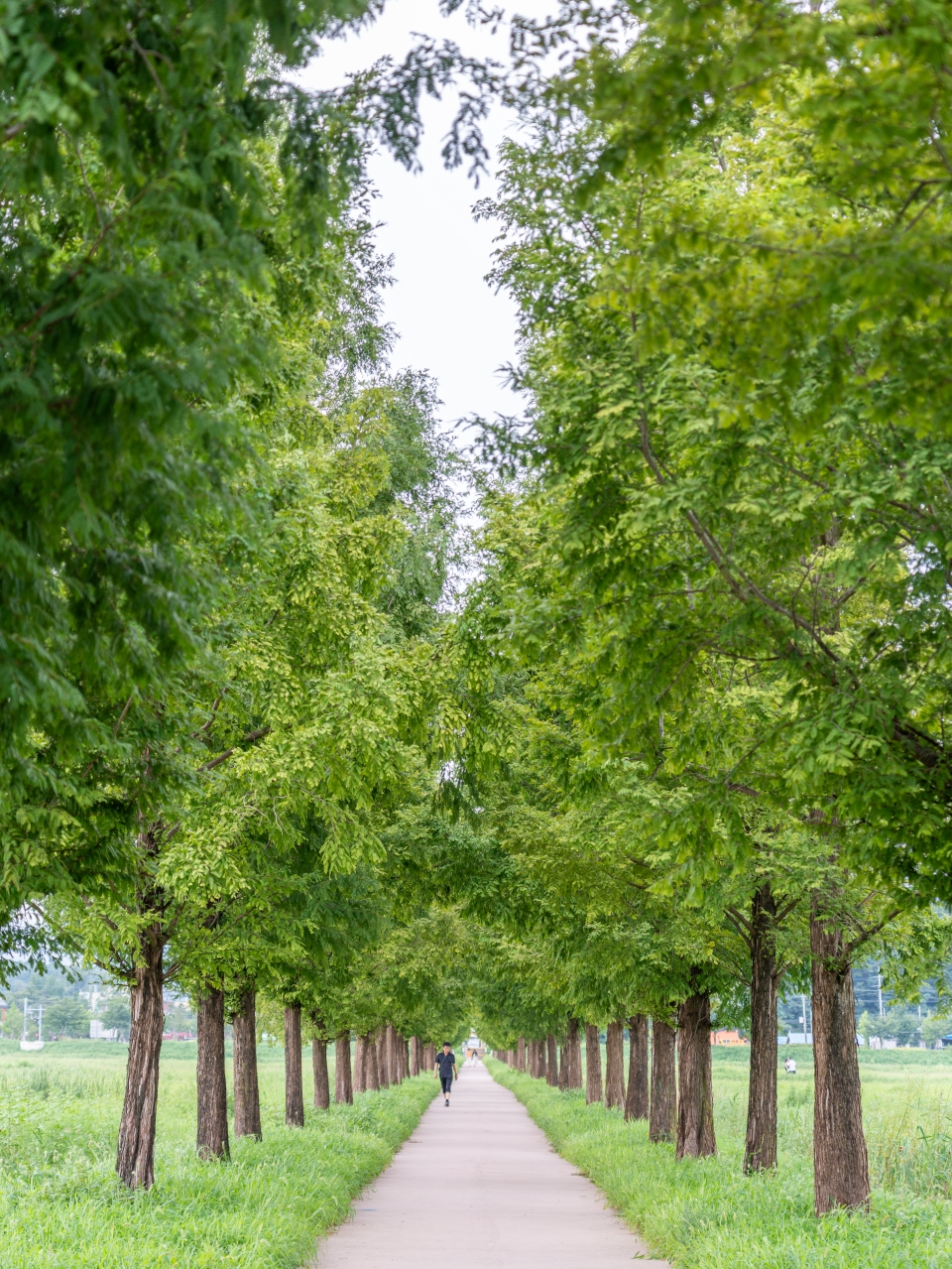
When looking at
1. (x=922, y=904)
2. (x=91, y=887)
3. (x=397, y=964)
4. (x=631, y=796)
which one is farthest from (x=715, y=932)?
(x=397, y=964)

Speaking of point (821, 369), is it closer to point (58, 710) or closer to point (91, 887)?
point (58, 710)

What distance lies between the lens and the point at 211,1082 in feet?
51.1

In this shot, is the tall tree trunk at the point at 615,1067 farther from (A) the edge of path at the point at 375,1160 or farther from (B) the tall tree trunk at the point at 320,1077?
(B) the tall tree trunk at the point at 320,1077

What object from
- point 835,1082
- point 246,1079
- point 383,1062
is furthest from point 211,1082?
point 383,1062

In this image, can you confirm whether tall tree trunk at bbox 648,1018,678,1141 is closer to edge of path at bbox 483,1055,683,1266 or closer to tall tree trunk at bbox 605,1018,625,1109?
edge of path at bbox 483,1055,683,1266

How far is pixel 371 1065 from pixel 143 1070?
109ft

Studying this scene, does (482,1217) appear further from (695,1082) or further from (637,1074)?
(637,1074)

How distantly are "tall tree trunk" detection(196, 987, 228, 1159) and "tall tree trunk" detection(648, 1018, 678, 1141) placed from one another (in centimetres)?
682

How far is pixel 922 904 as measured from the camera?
23.2 feet

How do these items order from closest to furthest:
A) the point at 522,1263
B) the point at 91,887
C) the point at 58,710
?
the point at 58,710
the point at 91,887
the point at 522,1263

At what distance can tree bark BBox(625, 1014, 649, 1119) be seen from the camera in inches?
964

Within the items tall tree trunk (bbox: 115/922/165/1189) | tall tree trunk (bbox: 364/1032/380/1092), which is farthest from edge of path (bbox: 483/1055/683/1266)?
tall tree trunk (bbox: 364/1032/380/1092)

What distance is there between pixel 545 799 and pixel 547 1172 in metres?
7.31

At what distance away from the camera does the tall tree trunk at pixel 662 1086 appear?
64.7 ft
